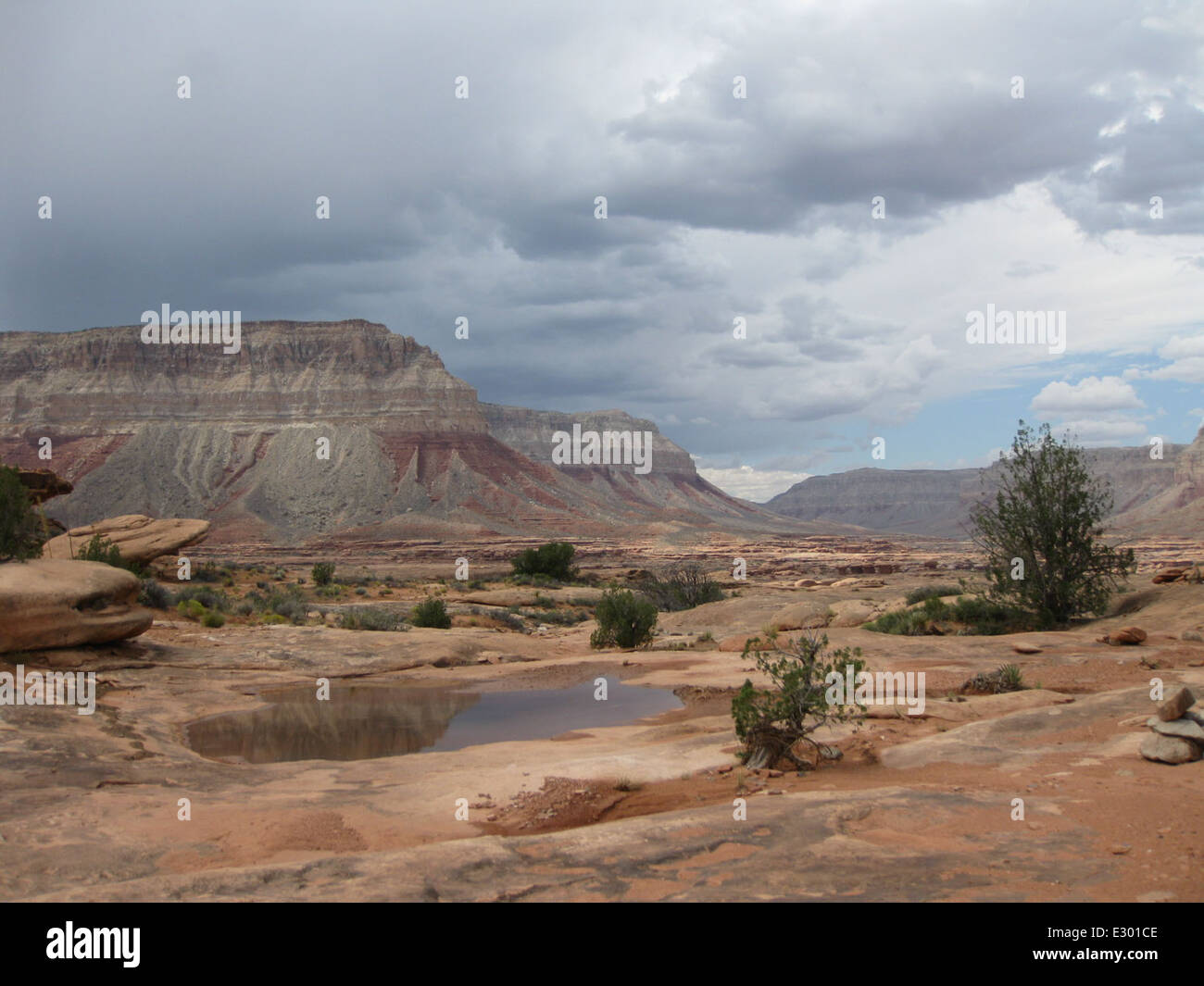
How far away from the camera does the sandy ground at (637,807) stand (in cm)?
636

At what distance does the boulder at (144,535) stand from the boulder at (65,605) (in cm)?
1186

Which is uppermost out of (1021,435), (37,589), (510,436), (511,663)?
(510,436)

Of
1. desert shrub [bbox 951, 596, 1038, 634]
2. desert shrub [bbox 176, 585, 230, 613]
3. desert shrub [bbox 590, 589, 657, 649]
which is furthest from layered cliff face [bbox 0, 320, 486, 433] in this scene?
desert shrub [bbox 951, 596, 1038, 634]

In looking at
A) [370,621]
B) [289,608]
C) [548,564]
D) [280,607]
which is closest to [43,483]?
[280,607]

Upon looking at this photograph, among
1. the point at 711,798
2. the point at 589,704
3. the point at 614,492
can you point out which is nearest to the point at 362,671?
the point at 589,704

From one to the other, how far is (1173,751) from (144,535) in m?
32.3

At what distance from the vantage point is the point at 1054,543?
23.1 metres

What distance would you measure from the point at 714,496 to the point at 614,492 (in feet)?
122

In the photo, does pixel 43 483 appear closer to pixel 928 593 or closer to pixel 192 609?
pixel 192 609

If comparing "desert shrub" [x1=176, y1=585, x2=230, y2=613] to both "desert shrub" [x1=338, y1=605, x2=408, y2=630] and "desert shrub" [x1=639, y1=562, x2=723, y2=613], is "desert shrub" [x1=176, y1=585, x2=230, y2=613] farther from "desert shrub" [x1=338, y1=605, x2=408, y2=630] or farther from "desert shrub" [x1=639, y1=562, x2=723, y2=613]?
"desert shrub" [x1=639, y1=562, x2=723, y2=613]

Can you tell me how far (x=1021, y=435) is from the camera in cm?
2395

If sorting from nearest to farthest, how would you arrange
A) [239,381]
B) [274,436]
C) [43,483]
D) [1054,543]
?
[1054,543], [43,483], [274,436], [239,381]
